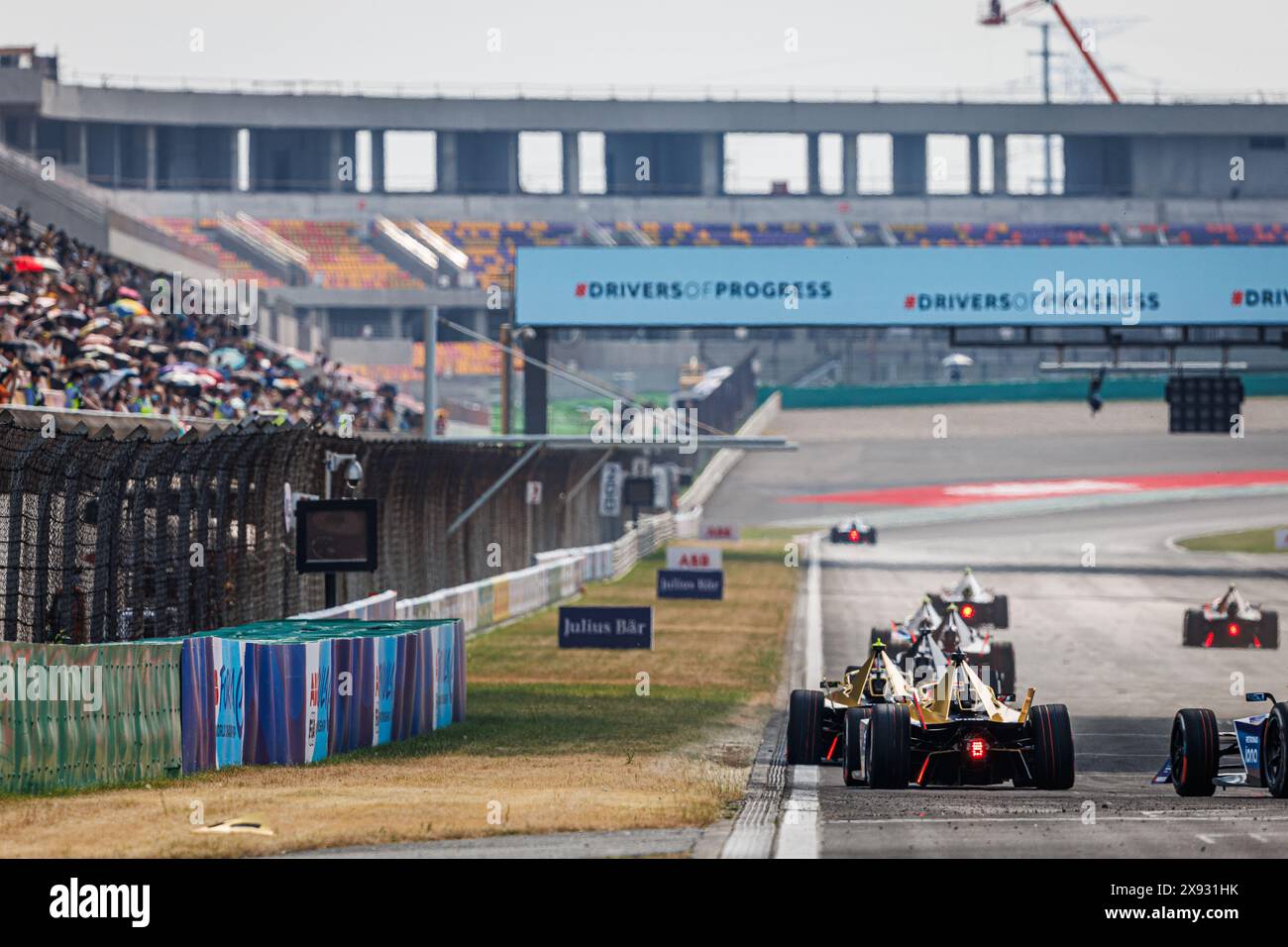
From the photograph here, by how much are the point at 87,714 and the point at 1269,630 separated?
2295cm

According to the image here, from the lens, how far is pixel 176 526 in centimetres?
1861

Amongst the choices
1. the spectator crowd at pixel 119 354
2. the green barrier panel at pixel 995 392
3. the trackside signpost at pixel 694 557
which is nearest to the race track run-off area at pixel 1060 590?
the green barrier panel at pixel 995 392

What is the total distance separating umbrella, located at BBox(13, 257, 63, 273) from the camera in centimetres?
3506

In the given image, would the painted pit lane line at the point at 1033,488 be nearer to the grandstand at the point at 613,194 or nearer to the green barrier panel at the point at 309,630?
the grandstand at the point at 613,194

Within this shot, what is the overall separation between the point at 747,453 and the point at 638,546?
35.0 meters

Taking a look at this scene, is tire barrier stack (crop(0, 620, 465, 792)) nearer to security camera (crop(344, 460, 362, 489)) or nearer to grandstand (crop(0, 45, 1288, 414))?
security camera (crop(344, 460, 362, 489))

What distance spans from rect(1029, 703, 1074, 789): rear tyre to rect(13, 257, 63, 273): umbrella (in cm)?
2392

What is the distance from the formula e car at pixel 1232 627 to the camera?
108 ft

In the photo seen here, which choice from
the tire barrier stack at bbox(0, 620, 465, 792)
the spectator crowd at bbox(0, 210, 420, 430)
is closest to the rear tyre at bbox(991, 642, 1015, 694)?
the tire barrier stack at bbox(0, 620, 465, 792)

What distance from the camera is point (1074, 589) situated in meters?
47.4

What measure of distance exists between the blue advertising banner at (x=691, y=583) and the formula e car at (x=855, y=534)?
22.4 m

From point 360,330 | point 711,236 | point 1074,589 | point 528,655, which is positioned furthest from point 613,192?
point 528,655

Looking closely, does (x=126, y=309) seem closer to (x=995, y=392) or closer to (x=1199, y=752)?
(x=1199, y=752)
